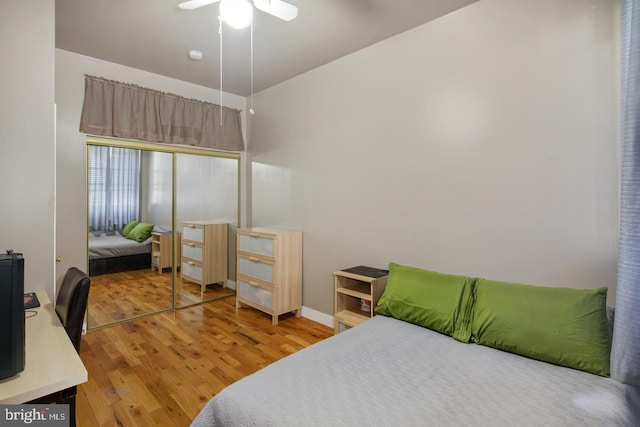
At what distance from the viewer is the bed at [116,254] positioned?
130 inches

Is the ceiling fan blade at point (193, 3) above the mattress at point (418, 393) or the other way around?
above

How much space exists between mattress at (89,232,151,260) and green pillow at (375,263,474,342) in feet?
9.52

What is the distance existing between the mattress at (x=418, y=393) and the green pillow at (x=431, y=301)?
239 mm

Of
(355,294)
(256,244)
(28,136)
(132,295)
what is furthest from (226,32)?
(132,295)

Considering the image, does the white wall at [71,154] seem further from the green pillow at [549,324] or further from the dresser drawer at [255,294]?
the green pillow at [549,324]

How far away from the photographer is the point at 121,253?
11.6 feet

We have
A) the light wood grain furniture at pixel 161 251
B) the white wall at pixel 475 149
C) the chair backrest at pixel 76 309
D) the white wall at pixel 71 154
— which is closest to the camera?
the chair backrest at pixel 76 309

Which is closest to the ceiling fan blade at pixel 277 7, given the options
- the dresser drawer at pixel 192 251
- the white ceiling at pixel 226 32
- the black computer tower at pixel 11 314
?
the white ceiling at pixel 226 32

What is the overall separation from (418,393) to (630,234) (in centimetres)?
122

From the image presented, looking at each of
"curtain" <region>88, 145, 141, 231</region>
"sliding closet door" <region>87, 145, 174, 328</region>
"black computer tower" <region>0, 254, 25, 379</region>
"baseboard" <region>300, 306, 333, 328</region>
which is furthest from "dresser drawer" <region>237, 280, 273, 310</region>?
"black computer tower" <region>0, 254, 25, 379</region>

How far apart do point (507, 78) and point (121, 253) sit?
4.03m

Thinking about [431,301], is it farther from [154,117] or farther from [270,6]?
[154,117]

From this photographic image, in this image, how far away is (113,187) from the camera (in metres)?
3.38

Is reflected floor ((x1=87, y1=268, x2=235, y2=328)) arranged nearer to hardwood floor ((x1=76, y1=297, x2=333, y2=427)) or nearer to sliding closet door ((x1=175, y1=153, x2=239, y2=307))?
sliding closet door ((x1=175, y1=153, x2=239, y2=307))
